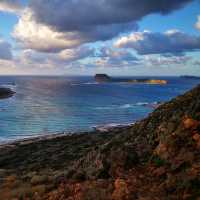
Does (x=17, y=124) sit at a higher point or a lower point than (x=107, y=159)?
lower

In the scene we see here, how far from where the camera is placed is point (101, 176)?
1523 centimetres

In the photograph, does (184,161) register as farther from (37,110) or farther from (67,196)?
(37,110)

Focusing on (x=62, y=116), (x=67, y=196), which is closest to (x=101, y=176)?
(x=67, y=196)

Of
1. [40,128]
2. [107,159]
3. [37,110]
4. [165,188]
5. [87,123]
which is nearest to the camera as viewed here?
[165,188]

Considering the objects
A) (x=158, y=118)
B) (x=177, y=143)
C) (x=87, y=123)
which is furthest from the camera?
(x=87, y=123)

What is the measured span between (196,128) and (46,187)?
7.90m

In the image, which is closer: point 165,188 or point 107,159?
point 165,188

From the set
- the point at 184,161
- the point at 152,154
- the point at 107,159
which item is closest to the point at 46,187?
the point at 107,159

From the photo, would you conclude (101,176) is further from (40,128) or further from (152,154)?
(40,128)

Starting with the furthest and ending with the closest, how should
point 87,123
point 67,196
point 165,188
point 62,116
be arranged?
1. point 62,116
2. point 87,123
3. point 67,196
4. point 165,188

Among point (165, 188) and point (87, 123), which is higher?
point (165, 188)

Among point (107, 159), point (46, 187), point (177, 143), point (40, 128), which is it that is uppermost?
point (177, 143)

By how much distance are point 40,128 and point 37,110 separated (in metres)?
30.3

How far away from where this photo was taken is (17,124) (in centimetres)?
7594
